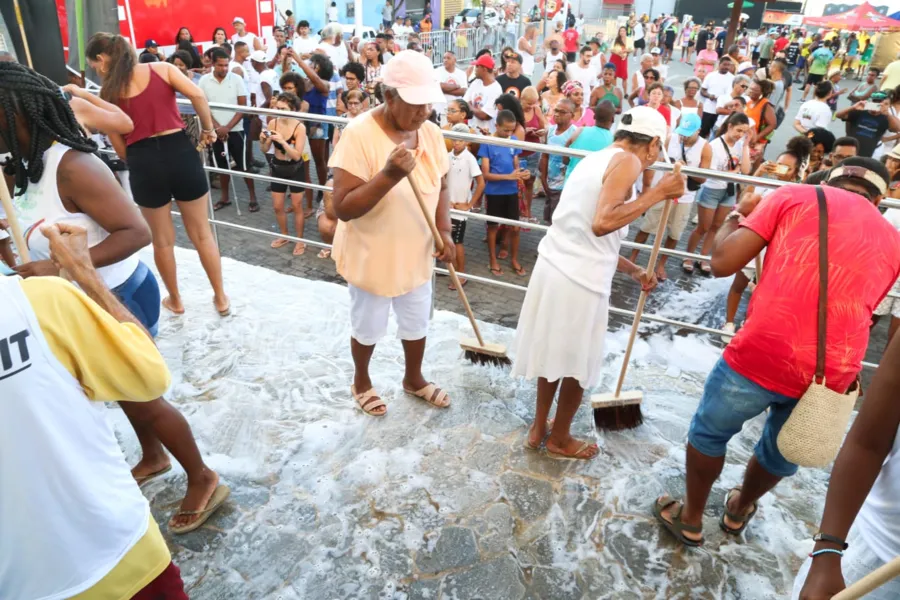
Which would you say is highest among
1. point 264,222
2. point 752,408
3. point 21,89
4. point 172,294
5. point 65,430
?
point 21,89

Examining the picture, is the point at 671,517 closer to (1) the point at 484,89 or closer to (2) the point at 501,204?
(2) the point at 501,204

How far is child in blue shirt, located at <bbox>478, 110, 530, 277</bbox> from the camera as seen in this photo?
6281mm

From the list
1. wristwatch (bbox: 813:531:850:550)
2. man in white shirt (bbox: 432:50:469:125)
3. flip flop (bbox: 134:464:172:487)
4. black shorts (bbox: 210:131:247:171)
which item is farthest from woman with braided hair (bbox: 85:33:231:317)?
man in white shirt (bbox: 432:50:469:125)

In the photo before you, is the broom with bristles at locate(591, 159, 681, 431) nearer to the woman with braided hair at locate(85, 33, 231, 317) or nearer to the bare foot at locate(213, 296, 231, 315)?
the bare foot at locate(213, 296, 231, 315)

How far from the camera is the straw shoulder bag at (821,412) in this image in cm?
204

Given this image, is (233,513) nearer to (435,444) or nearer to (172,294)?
(435,444)

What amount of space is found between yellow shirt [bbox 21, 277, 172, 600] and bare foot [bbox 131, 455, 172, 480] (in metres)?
1.46

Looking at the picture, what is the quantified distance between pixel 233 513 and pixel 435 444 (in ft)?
3.33

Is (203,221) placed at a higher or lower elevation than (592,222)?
lower

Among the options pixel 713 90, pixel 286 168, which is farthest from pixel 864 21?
pixel 286 168

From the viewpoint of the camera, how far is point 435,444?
3.12 meters

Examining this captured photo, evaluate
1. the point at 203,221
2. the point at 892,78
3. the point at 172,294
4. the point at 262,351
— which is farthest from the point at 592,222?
the point at 892,78

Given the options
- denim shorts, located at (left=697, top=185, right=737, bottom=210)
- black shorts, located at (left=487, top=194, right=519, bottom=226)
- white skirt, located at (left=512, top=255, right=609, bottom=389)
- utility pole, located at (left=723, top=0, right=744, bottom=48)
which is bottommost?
black shorts, located at (left=487, top=194, right=519, bottom=226)

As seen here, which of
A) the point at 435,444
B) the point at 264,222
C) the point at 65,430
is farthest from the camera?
the point at 264,222
